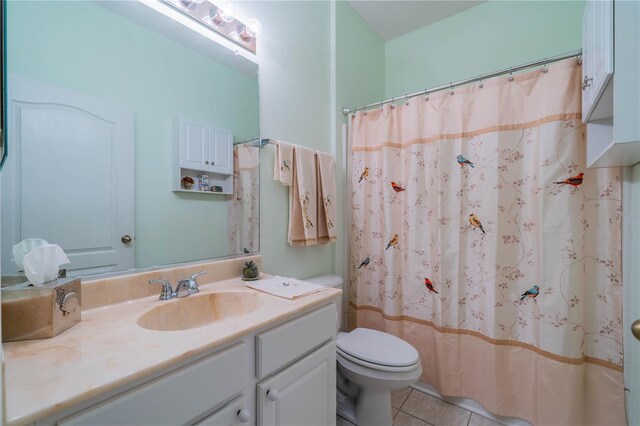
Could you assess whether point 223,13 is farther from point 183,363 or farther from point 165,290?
point 183,363

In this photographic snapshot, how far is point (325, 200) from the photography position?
1717 mm

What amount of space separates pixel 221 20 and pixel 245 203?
87 cm

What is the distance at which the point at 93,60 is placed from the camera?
36.4 inches

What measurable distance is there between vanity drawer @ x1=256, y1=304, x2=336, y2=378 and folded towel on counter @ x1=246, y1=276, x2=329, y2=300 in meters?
0.09

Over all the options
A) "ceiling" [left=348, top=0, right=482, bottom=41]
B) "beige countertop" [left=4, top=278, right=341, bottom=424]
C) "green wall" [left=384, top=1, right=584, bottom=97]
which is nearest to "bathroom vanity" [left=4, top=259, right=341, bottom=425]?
"beige countertop" [left=4, top=278, right=341, bottom=424]

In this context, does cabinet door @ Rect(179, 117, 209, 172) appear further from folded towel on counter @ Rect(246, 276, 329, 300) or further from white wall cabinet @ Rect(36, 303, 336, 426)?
white wall cabinet @ Rect(36, 303, 336, 426)

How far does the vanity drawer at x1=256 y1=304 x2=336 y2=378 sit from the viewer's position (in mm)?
837

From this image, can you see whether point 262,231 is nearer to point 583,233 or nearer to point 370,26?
point 583,233

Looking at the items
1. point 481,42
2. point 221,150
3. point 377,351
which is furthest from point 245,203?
point 481,42

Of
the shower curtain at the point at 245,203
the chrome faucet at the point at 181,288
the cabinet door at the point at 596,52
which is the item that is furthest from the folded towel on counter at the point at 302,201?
the cabinet door at the point at 596,52

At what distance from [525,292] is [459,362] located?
559 mm

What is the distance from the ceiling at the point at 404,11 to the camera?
201cm

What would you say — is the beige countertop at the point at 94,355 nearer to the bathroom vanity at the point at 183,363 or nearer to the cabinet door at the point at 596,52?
the bathroom vanity at the point at 183,363

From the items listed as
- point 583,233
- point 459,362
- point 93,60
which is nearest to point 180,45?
point 93,60
